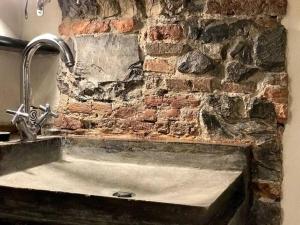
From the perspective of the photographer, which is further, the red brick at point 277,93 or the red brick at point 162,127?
the red brick at point 162,127

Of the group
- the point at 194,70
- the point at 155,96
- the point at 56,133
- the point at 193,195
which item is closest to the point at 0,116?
the point at 56,133

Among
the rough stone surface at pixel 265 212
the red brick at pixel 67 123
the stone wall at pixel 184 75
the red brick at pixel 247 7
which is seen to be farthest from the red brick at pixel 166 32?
the rough stone surface at pixel 265 212

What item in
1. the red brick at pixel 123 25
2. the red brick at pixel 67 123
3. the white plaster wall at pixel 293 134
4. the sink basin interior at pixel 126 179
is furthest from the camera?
the red brick at pixel 67 123

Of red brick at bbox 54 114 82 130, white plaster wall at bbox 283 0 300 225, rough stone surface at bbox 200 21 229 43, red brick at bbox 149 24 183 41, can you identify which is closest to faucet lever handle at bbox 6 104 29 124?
red brick at bbox 54 114 82 130

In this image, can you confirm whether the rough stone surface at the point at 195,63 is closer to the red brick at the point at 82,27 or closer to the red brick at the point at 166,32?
the red brick at the point at 166,32

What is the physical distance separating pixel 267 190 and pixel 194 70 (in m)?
0.52

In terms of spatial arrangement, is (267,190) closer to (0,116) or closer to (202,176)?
(202,176)

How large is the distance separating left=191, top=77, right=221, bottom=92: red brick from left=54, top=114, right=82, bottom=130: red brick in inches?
21.1

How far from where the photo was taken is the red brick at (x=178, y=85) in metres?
1.62

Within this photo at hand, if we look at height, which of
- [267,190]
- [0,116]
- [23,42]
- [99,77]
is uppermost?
[23,42]

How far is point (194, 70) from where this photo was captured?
1.60 m

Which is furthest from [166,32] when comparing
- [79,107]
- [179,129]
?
[79,107]

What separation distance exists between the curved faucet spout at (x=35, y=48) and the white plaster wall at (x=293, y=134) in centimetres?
81

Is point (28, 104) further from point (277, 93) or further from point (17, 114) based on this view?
point (277, 93)
